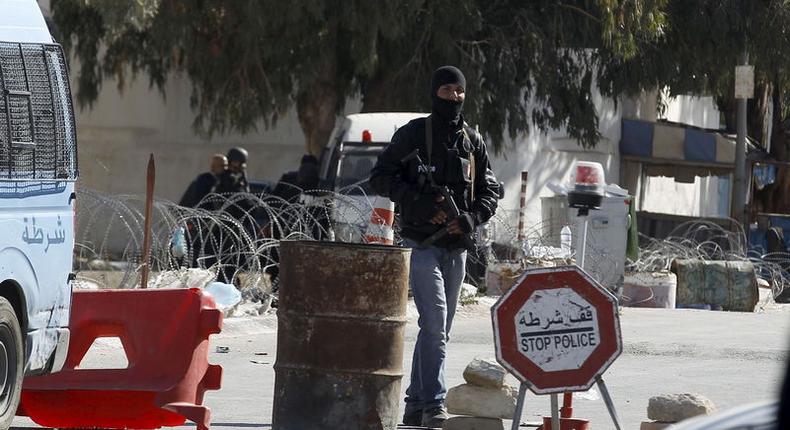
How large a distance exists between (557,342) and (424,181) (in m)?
1.70

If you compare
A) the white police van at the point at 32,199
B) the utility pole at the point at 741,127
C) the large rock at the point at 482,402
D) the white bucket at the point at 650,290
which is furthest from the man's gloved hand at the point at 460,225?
the utility pole at the point at 741,127

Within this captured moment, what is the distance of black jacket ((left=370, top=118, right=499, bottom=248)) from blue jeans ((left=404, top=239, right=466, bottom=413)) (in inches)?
4.1

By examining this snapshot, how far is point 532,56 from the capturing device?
24.9m

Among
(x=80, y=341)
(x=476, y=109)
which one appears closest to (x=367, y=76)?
(x=476, y=109)

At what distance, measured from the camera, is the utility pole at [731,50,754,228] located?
24.4m

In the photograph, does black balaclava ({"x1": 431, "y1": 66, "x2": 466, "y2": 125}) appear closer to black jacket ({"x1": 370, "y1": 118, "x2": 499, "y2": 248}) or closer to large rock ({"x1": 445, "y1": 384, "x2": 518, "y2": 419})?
black jacket ({"x1": 370, "y1": 118, "x2": 499, "y2": 248})

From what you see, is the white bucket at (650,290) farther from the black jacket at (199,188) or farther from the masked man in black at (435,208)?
the masked man in black at (435,208)

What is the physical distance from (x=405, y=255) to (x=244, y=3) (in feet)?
51.6

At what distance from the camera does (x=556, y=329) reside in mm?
7582

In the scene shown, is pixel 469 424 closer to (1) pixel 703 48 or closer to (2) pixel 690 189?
(1) pixel 703 48

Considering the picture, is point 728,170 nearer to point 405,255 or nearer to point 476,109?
point 476,109

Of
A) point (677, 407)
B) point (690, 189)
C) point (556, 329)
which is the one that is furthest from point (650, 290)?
point (690, 189)

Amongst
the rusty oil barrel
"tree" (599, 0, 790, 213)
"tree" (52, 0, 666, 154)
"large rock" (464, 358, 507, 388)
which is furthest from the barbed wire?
the rusty oil barrel

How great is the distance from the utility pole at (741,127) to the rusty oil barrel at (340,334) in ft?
56.3
